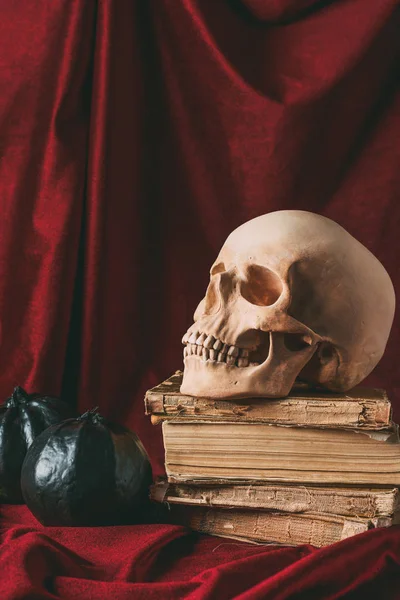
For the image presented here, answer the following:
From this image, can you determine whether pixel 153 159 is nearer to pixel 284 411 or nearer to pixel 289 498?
pixel 284 411

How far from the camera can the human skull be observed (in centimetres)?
196

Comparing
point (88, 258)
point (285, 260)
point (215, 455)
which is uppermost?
point (285, 260)

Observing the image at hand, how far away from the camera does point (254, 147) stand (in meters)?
2.92

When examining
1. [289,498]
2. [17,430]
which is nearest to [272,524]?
[289,498]

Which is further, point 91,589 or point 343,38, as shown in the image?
point 343,38

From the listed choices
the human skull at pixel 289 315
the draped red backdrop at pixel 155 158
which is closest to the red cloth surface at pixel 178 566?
the human skull at pixel 289 315

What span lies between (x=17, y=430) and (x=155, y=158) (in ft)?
4.10

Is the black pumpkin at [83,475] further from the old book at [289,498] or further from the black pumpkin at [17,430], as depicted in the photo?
the black pumpkin at [17,430]

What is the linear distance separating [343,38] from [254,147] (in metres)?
0.48

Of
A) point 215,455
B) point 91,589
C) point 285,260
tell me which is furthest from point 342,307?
point 91,589

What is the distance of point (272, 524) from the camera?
6.37 feet

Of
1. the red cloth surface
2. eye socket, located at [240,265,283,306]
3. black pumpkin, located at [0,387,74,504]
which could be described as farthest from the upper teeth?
black pumpkin, located at [0,387,74,504]

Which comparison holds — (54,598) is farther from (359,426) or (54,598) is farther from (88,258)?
(88,258)

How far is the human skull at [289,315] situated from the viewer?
6.43 feet
